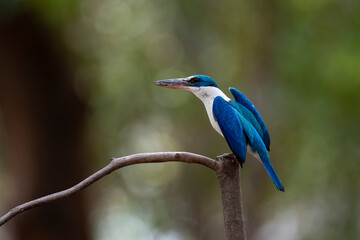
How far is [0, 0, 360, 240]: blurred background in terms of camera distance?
6941 mm

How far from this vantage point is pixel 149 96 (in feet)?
35.8

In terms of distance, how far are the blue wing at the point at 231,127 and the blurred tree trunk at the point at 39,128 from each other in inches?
184

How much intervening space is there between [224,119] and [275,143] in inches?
303

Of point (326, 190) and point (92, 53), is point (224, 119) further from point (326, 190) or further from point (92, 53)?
point (326, 190)

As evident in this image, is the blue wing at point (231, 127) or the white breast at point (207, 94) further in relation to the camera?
the white breast at point (207, 94)

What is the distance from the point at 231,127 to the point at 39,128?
504 centimetres

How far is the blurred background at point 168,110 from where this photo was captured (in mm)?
6941

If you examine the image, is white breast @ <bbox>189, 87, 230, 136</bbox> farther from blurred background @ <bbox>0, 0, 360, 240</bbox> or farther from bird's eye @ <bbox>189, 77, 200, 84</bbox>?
blurred background @ <bbox>0, 0, 360, 240</bbox>

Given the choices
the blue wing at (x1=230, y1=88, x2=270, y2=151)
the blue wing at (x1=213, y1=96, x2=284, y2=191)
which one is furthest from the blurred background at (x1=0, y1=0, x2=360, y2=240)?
the blue wing at (x1=213, y1=96, x2=284, y2=191)

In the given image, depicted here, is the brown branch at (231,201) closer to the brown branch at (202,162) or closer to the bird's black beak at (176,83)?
the brown branch at (202,162)

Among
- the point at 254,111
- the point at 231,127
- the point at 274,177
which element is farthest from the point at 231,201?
the point at 254,111

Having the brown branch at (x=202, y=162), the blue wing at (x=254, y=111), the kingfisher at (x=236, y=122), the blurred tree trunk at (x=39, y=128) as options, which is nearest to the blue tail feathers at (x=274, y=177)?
the kingfisher at (x=236, y=122)

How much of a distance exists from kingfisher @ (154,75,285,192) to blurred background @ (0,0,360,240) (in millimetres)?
3975

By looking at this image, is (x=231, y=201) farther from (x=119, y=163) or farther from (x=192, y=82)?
(x=192, y=82)
